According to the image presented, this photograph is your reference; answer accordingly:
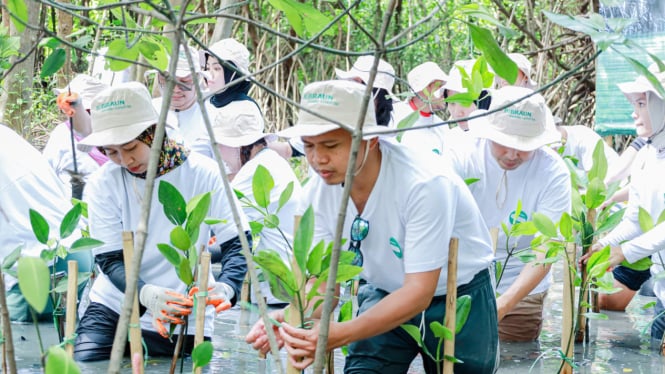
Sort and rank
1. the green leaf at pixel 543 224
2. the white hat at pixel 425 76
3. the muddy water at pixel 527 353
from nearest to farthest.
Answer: the green leaf at pixel 543 224
the muddy water at pixel 527 353
the white hat at pixel 425 76

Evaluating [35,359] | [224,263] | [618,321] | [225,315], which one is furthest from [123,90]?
[618,321]

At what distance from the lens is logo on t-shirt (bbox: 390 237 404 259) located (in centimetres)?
266

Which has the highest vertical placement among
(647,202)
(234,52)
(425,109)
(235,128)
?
(234,52)

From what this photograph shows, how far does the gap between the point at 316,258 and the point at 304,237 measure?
2.4 inches

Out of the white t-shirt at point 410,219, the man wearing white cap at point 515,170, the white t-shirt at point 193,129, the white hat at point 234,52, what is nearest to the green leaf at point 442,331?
the white t-shirt at point 410,219

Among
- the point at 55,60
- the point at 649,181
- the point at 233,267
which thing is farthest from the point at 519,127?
the point at 55,60

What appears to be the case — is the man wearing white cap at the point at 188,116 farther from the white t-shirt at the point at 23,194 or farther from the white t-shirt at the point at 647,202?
the white t-shirt at the point at 647,202

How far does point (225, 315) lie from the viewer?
5195mm

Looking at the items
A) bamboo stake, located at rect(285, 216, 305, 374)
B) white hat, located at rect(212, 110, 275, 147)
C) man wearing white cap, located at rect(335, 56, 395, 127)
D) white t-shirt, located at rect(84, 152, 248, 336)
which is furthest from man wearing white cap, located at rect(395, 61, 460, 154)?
bamboo stake, located at rect(285, 216, 305, 374)

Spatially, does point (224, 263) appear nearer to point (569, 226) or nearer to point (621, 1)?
point (569, 226)

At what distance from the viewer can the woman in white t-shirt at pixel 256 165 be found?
15.9 ft

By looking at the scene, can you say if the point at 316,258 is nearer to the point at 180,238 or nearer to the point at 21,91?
the point at 180,238

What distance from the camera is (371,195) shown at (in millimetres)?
2650

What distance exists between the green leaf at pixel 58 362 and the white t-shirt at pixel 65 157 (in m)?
4.43
